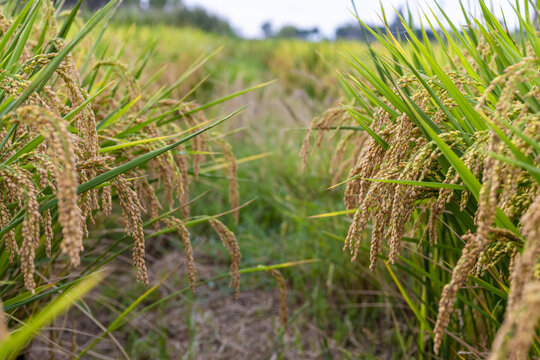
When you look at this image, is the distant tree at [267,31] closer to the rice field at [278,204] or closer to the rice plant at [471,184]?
the rice field at [278,204]

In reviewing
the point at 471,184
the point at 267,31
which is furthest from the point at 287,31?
the point at 471,184

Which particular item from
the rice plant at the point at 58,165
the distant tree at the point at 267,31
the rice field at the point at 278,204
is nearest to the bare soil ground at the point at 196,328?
the rice field at the point at 278,204

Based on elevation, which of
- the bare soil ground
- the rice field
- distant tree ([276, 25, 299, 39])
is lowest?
the bare soil ground

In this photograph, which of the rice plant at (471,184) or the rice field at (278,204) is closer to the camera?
the rice plant at (471,184)

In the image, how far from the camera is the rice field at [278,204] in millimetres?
991

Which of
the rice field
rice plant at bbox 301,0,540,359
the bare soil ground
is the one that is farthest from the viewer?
the bare soil ground

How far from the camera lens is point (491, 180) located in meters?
0.88

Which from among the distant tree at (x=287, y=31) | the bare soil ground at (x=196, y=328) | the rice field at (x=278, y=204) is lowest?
the bare soil ground at (x=196, y=328)

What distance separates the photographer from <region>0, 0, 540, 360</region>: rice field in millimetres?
991

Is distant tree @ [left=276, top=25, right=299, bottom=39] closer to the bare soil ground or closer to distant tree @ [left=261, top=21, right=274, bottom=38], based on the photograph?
distant tree @ [left=261, top=21, right=274, bottom=38]

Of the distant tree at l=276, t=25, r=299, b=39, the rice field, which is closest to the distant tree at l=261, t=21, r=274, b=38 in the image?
the distant tree at l=276, t=25, r=299, b=39

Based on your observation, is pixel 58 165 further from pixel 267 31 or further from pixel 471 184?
pixel 267 31

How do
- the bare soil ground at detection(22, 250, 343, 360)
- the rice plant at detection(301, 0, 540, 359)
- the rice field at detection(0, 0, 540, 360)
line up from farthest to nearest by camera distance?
the bare soil ground at detection(22, 250, 343, 360) → the rice field at detection(0, 0, 540, 360) → the rice plant at detection(301, 0, 540, 359)

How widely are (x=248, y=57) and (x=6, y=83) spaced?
15.2m
